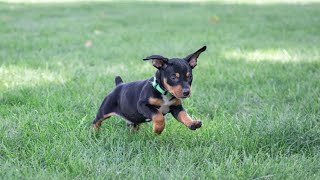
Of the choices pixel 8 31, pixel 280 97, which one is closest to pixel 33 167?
pixel 280 97

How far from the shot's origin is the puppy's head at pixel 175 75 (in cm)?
350

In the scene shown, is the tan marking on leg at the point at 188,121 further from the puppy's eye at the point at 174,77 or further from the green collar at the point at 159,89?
the puppy's eye at the point at 174,77

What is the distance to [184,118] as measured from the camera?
365 cm

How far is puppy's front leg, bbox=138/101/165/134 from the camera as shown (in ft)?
11.8

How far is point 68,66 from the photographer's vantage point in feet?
21.8

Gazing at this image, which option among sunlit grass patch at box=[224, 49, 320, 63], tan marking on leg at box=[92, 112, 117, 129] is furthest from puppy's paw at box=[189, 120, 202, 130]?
sunlit grass patch at box=[224, 49, 320, 63]

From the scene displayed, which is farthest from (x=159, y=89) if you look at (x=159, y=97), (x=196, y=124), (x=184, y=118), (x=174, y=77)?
(x=196, y=124)

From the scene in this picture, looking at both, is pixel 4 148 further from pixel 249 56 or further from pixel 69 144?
pixel 249 56

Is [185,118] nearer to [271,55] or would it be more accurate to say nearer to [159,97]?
[159,97]

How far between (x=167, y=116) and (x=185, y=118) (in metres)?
0.95

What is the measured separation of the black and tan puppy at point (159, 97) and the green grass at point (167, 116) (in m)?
0.16

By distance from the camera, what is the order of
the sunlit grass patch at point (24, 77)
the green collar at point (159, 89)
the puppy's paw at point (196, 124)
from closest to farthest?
the puppy's paw at point (196, 124) → the green collar at point (159, 89) → the sunlit grass patch at point (24, 77)

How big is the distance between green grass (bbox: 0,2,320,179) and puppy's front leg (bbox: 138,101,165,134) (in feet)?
0.50


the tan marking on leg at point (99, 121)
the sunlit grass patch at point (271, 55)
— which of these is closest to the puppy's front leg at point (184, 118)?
the tan marking on leg at point (99, 121)
